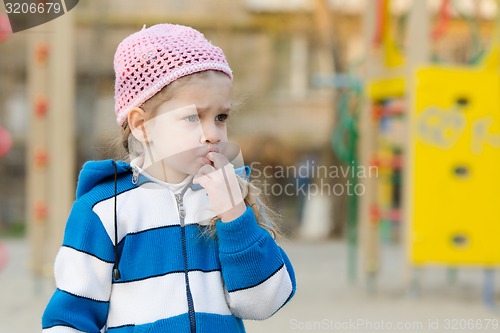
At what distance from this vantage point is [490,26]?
1350 centimetres

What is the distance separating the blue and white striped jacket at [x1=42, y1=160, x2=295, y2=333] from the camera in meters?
1.49

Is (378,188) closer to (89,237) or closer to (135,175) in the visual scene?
(135,175)

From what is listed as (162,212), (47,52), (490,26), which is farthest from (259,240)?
(490,26)

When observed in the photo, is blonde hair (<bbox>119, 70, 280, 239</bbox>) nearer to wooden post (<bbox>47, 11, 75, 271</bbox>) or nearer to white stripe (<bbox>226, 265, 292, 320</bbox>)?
white stripe (<bbox>226, 265, 292, 320</bbox>)

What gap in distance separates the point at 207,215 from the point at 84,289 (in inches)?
11.5

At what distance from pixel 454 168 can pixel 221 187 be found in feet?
11.9

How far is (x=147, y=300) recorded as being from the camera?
152 centimetres

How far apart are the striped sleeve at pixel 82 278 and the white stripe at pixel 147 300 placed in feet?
0.07

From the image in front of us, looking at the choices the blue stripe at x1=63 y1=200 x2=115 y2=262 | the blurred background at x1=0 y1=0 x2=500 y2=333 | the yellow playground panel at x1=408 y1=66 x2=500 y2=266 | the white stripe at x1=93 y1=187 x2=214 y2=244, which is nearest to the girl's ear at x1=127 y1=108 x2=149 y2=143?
the white stripe at x1=93 y1=187 x2=214 y2=244

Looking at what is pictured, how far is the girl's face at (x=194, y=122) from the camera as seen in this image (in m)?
1.54

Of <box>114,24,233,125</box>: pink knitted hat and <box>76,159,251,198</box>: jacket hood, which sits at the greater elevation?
<box>114,24,233,125</box>: pink knitted hat

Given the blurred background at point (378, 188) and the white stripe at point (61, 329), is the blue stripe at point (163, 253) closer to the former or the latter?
the white stripe at point (61, 329)

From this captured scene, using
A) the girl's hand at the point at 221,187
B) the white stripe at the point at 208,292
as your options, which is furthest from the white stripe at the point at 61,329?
the girl's hand at the point at 221,187

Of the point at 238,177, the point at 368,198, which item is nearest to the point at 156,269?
the point at 238,177
